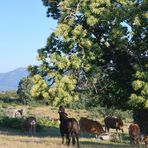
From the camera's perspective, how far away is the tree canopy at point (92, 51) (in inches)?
1147

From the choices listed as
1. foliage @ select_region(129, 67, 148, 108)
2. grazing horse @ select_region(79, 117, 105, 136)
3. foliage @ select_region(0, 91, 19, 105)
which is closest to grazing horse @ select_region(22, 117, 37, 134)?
grazing horse @ select_region(79, 117, 105, 136)

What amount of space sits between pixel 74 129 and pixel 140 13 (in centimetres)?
1028

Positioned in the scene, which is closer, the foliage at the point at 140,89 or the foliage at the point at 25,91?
the foliage at the point at 140,89

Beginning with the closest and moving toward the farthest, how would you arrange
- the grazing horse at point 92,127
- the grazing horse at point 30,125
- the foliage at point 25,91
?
the grazing horse at point 92,127
the grazing horse at point 30,125
the foliage at point 25,91

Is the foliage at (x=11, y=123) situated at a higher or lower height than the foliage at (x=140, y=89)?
lower

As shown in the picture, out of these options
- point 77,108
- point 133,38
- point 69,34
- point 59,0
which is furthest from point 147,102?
point 77,108

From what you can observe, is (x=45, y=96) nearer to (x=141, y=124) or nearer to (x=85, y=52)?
(x=85, y=52)

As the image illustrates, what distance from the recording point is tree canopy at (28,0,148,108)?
29125mm

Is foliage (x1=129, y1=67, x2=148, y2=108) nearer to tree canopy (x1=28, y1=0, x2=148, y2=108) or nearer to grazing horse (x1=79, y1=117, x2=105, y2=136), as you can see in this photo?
tree canopy (x1=28, y1=0, x2=148, y2=108)

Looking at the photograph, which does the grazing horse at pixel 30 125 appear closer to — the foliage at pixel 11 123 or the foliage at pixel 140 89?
the foliage at pixel 11 123

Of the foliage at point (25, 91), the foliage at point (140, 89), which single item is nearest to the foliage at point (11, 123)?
the foliage at point (140, 89)

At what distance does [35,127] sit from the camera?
35.5m

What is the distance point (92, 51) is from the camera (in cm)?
2986

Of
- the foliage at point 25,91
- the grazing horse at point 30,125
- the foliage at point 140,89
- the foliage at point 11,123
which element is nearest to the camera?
the foliage at point 140,89
